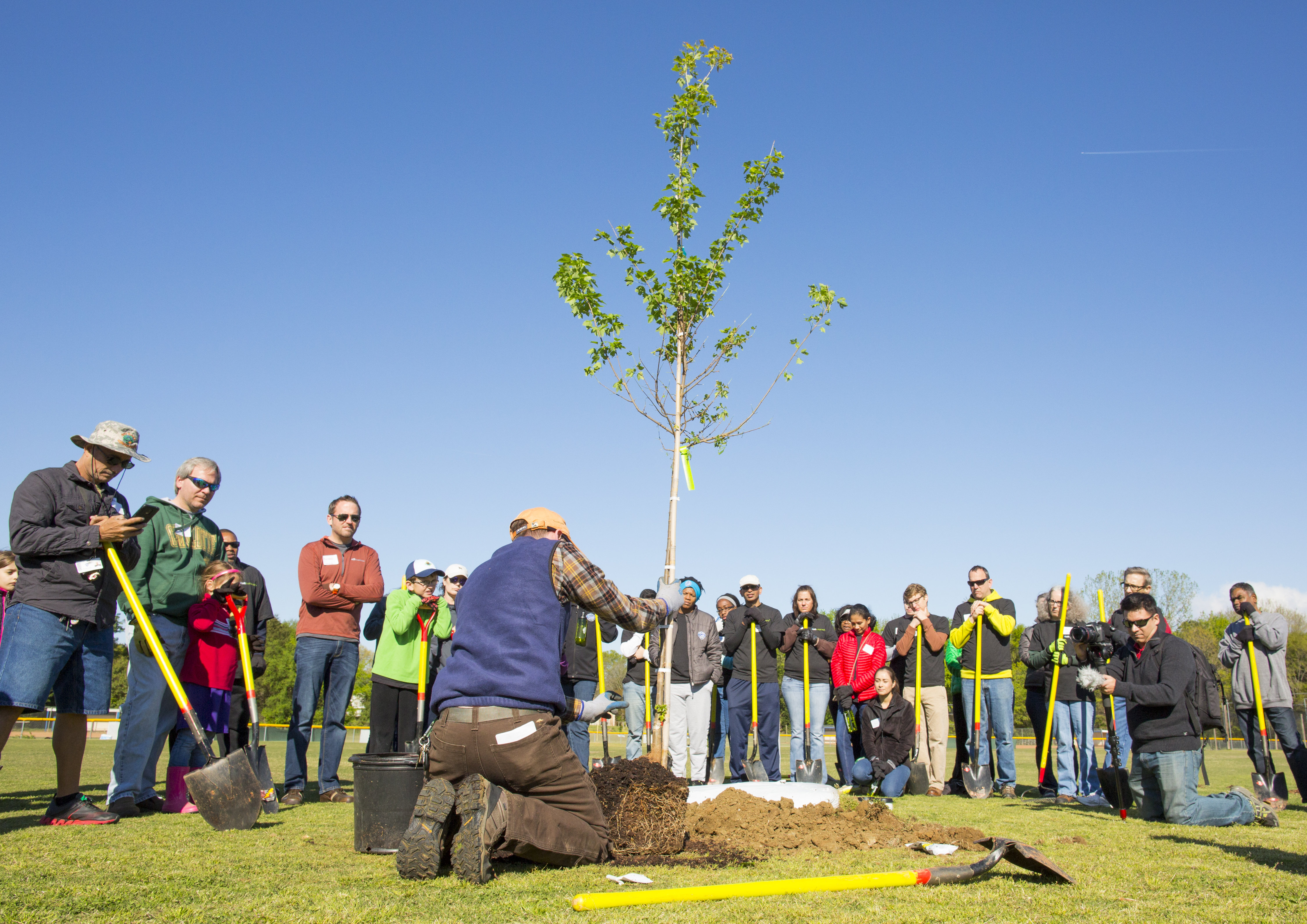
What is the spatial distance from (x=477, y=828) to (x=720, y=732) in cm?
821

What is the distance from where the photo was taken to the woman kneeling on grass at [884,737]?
857cm

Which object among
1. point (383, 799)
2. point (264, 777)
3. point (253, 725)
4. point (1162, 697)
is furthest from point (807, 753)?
point (383, 799)

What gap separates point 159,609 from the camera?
20.2ft

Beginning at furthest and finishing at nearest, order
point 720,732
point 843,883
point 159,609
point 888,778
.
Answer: point 720,732 < point 888,778 < point 159,609 < point 843,883

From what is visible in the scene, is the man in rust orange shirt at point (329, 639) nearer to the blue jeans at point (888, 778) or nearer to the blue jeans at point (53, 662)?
the blue jeans at point (53, 662)

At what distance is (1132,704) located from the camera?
6.74 metres

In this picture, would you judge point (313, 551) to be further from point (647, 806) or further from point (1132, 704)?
point (1132, 704)

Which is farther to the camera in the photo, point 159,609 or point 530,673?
point 159,609

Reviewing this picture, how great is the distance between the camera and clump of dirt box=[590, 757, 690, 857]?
4.57m

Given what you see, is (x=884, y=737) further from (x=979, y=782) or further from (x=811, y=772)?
(x=811, y=772)

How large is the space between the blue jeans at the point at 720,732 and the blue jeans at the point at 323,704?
4.89m

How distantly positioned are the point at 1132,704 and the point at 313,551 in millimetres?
6768

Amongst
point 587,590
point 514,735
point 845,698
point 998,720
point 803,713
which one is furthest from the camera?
point 803,713

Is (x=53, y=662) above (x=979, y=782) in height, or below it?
above
